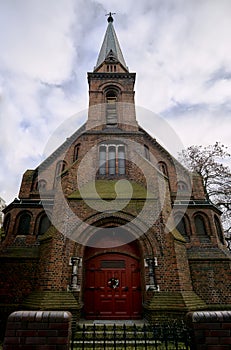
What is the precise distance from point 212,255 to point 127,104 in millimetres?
11215

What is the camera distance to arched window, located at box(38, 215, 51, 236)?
13812 mm

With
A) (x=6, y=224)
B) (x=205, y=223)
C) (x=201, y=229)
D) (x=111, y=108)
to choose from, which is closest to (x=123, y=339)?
(x=201, y=229)

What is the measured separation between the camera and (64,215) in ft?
30.8

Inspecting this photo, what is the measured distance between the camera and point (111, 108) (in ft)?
55.0

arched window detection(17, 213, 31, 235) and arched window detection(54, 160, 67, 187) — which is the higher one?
arched window detection(54, 160, 67, 187)

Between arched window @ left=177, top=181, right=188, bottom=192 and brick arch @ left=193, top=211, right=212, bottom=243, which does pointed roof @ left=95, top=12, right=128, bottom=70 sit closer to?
arched window @ left=177, top=181, right=188, bottom=192

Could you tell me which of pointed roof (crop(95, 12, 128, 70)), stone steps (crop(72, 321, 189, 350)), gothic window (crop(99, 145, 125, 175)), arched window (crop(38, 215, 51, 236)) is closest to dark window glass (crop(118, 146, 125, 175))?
gothic window (crop(99, 145, 125, 175))

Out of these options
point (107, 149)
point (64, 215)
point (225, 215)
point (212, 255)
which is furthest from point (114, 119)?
point (225, 215)

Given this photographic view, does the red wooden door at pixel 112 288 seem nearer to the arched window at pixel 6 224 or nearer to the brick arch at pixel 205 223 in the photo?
the brick arch at pixel 205 223

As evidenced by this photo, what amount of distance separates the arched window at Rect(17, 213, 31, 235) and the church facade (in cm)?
6

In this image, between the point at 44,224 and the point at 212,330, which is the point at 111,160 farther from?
the point at 212,330

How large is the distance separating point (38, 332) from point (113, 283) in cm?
640

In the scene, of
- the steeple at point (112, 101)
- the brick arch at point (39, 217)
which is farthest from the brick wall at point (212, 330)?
the steeple at point (112, 101)

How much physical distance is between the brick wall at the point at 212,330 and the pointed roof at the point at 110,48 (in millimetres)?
22737
